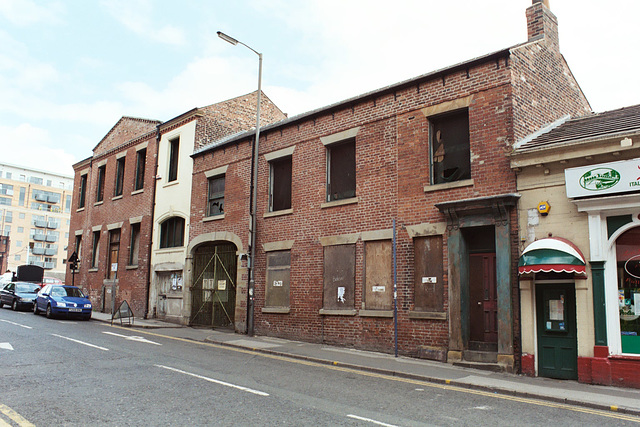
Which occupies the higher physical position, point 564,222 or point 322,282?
point 564,222

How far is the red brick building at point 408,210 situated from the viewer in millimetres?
12289

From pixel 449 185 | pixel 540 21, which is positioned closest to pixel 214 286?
pixel 449 185

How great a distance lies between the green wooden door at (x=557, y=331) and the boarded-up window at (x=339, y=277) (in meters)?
5.43

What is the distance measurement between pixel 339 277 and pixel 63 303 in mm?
13656

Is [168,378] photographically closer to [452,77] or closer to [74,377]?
[74,377]

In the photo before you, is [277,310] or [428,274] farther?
[277,310]

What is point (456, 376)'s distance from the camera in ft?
34.3

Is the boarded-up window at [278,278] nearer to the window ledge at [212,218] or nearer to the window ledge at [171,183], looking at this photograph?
the window ledge at [212,218]

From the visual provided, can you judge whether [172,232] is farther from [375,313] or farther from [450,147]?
[450,147]

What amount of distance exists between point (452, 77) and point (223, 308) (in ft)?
40.1

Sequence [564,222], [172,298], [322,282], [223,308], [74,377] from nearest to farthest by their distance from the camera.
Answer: [74,377] < [564,222] < [322,282] < [223,308] < [172,298]

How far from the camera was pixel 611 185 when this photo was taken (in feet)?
33.6

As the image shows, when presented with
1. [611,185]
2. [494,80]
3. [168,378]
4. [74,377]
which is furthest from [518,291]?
[74,377]

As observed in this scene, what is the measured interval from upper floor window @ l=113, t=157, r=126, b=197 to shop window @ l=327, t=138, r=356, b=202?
1591 cm
